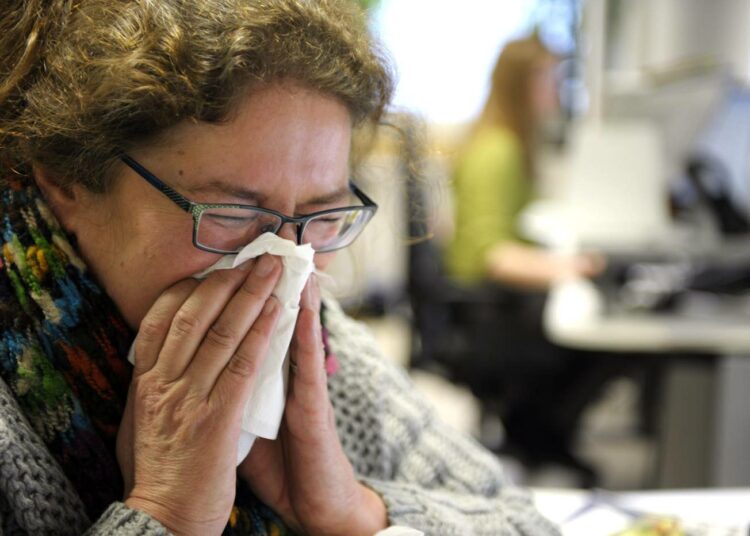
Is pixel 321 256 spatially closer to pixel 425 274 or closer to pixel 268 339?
pixel 268 339

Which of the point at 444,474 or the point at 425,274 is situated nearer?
the point at 444,474

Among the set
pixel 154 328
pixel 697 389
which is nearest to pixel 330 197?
pixel 154 328

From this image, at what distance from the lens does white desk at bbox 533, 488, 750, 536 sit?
1056mm

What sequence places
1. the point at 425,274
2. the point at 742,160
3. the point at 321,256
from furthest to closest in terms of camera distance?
→ 1. the point at 425,274
2. the point at 742,160
3. the point at 321,256

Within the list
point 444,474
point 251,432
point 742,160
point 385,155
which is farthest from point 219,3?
point 742,160

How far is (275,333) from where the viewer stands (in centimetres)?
78

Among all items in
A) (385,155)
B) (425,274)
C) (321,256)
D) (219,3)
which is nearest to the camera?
(219,3)

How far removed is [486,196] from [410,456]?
2013mm

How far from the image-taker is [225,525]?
0.75m

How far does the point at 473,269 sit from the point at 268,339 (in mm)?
2341

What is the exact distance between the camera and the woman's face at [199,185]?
729 millimetres

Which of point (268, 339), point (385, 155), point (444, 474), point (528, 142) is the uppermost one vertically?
point (528, 142)

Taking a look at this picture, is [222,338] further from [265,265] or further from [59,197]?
[59,197]

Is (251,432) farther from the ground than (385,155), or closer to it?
closer to it
